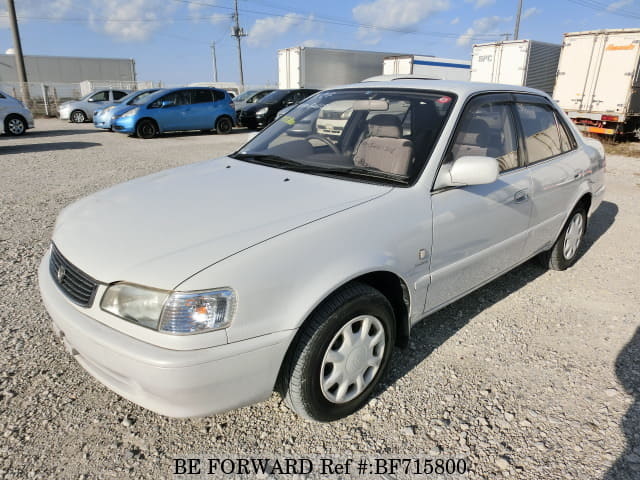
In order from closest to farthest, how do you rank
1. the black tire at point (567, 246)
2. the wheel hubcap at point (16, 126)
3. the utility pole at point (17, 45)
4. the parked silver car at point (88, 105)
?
the black tire at point (567, 246), the wheel hubcap at point (16, 126), the parked silver car at point (88, 105), the utility pole at point (17, 45)

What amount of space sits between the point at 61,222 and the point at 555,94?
15985 mm

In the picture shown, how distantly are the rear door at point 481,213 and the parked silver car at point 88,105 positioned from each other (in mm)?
19198

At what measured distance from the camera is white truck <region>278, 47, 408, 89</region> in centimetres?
2184

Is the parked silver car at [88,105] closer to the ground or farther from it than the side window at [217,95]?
closer to the ground

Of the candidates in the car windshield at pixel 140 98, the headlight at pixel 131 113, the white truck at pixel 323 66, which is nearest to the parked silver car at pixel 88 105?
the car windshield at pixel 140 98

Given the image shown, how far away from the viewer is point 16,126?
13719 mm

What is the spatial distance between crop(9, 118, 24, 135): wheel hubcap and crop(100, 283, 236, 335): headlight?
49.5ft

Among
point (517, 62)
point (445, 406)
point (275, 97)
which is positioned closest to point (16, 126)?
point (275, 97)

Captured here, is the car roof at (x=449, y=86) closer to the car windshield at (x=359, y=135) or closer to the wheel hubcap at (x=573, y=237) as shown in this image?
the car windshield at (x=359, y=135)

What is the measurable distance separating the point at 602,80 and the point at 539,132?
→ 1262 cm

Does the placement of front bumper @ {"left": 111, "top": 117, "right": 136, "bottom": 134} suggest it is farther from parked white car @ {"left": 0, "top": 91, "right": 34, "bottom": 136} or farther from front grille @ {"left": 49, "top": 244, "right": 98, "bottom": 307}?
front grille @ {"left": 49, "top": 244, "right": 98, "bottom": 307}

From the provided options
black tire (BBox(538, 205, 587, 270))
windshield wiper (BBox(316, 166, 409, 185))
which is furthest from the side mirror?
black tire (BBox(538, 205, 587, 270))

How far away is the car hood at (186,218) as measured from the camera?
1.83m

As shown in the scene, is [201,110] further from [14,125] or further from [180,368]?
[180,368]
